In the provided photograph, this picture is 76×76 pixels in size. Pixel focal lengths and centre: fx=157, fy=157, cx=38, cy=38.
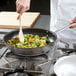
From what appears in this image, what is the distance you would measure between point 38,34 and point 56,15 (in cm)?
44

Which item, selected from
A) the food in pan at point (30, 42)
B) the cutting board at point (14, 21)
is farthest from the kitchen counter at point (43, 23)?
the food in pan at point (30, 42)

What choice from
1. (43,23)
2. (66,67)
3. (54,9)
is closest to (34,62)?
(66,67)

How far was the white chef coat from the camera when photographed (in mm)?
1399

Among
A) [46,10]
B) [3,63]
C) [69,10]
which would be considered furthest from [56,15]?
[46,10]

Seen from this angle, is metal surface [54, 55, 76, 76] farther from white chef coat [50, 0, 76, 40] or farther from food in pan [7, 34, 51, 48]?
white chef coat [50, 0, 76, 40]

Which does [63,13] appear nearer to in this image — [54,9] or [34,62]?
[54,9]

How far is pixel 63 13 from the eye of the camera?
1.44m

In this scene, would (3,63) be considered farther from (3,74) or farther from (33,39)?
(33,39)

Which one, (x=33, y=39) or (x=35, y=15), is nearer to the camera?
(x=33, y=39)

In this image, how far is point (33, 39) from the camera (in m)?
1.02

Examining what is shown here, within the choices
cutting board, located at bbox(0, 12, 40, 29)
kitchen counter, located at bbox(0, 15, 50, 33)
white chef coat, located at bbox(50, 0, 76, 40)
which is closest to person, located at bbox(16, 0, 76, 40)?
white chef coat, located at bbox(50, 0, 76, 40)

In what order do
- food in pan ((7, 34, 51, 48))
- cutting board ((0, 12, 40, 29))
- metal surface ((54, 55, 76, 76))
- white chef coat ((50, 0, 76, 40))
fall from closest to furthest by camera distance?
metal surface ((54, 55, 76, 76))
food in pan ((7, 34, 51, 48))
white chef coat ((50, 0, 76, 40))
cutting board ((0, 12, 40, 29))

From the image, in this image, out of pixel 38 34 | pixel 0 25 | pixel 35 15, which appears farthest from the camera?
pixel 35 15

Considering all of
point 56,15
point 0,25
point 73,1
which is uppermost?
point 73,1
